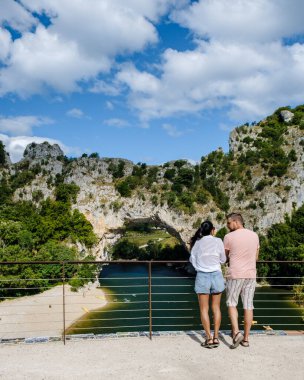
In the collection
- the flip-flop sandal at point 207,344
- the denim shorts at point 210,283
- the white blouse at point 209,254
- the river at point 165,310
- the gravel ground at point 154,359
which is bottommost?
the river at point 165,310

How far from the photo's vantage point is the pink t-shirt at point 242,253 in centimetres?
552

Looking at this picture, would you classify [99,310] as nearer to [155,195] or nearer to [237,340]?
[155,195]

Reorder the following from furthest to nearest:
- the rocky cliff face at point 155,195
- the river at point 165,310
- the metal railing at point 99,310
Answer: the rocky cliff face at point 155,195
the river at point 165,310
the metal railing at point 99,310

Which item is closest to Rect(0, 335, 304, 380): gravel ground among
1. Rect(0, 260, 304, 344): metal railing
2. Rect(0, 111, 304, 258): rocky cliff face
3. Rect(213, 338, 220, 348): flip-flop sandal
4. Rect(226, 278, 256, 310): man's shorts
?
Rect(213, 338, 220, 348): flip-flop sandal

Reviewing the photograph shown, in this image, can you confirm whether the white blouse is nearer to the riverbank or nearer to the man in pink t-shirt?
the man in pink t-shirt

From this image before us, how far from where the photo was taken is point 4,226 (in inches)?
1423

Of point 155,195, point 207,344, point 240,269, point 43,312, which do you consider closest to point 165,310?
point 43,312

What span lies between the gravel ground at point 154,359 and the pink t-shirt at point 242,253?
43.8 inches

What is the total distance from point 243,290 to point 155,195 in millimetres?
42540

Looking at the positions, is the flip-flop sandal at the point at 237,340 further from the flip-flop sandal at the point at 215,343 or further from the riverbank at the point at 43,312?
the riverbank at the point at 43,312

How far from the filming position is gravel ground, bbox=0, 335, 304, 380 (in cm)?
471

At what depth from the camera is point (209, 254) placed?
545cm

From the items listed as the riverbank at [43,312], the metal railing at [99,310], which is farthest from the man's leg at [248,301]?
the riverbank at [43,312]

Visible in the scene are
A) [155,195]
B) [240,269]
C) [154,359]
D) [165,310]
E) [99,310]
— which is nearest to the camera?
[154,359]
